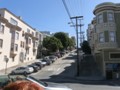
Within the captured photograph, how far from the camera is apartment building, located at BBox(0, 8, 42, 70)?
152 feet

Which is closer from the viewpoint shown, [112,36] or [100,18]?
[112,36]

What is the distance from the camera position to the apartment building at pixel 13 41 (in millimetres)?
46469

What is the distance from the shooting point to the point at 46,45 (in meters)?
81.6

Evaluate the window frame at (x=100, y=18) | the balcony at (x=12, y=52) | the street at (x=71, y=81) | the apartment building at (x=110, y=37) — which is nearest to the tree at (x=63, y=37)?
the balcony at (x=12, y=52)

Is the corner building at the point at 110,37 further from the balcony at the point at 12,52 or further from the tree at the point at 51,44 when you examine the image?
the tree at the point at 51,44

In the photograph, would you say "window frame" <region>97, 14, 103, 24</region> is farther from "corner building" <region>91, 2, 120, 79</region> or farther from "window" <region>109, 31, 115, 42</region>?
"window" <region>109, 31, 115, 42</region>

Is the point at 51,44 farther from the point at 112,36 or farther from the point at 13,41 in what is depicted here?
the point at 112,36

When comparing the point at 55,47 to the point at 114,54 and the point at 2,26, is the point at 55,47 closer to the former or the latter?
the point at 2,26

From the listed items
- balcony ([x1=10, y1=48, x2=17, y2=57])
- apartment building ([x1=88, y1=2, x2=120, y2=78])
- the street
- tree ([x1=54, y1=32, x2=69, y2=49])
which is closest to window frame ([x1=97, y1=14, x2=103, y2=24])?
apartment building ([x1=88, y1=2, x2=120, y2=78])

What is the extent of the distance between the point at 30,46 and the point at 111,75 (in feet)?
119

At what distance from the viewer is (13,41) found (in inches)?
2053

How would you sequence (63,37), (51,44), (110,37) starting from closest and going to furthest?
(110,37)
(51,44)
(63,37)

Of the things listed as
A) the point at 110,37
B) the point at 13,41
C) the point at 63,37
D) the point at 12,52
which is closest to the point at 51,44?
the point at 63,37

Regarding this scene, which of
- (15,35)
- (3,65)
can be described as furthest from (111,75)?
(15,35)
